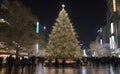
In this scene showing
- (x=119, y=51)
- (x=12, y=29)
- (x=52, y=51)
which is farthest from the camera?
(x=119, y=51)

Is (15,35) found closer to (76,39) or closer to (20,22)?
(20,22)

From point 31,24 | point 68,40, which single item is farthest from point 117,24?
point 68,40

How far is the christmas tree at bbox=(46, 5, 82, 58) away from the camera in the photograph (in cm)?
4762

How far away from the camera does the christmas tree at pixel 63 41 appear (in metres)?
47.6

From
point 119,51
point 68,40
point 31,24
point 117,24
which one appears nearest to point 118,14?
point 117,24

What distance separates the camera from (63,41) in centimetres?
4825

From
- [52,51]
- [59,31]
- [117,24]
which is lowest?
[52,51]

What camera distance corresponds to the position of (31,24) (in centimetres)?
5888

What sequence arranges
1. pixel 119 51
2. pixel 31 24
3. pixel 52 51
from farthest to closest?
1. pixel 119 51
2. pixel 31 24
3. pixel 52 51

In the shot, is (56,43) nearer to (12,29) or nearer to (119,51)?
(12,29)

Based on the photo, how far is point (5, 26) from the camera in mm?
50344

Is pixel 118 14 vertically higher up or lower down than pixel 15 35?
higher up

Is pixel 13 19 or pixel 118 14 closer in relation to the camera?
pixel 13 19

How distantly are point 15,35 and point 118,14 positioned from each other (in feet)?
199
